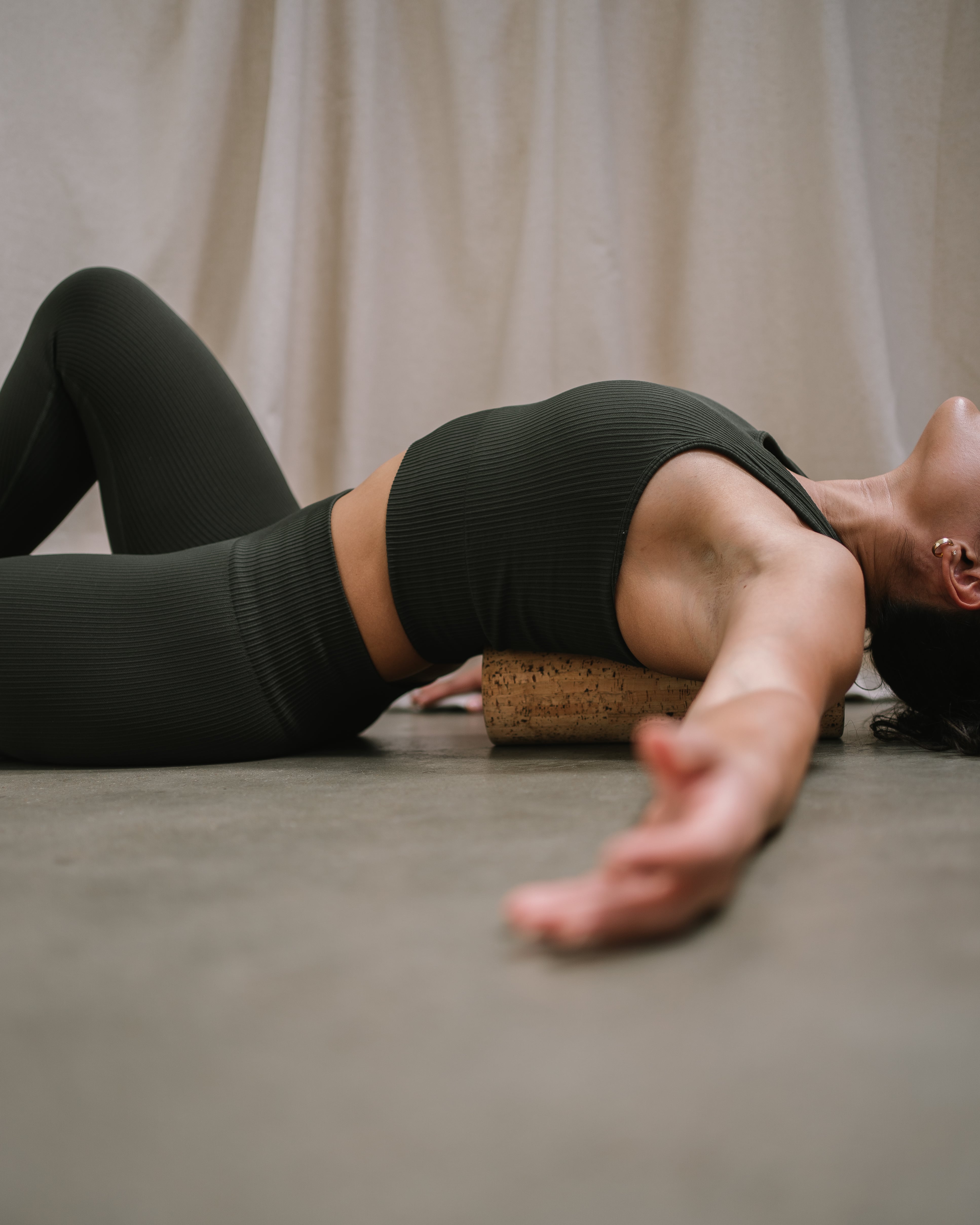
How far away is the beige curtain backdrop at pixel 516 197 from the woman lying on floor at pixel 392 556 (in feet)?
3.45

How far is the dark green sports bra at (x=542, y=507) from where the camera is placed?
97 centimetres

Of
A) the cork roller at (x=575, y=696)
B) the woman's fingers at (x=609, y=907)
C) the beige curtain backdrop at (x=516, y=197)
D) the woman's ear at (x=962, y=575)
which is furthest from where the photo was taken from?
the beige curtain backdrop at (x=516, y=197)

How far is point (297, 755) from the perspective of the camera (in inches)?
49.4

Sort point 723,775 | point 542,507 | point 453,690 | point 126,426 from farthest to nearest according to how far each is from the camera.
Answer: point 453,690 → point 126,426 → point 542,507 → point 723,775

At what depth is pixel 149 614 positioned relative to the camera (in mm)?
1143

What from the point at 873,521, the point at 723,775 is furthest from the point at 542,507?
the point at 723,775

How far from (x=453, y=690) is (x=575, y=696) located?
825 millimetres

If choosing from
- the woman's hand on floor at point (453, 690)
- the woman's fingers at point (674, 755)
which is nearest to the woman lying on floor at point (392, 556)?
the woman's fingers at point (674, 755)

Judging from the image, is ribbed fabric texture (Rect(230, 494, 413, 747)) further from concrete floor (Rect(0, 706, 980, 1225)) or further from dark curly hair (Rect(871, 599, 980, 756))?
dark curly hair (Rect(871, 599, 980, 756))

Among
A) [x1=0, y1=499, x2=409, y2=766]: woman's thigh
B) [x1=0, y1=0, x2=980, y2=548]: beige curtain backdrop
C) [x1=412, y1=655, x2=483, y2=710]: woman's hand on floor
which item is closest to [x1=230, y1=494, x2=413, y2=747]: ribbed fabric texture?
[x1=0, y1=499, x2=409, y2=766]: woman's thigh

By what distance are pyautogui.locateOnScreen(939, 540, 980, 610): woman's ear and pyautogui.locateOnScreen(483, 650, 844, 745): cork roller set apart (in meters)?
0.23

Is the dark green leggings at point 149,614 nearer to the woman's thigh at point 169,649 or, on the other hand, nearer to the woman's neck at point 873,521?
the woman's thigh at point 169,649

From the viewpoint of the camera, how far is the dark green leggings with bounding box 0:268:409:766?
113 centimetres

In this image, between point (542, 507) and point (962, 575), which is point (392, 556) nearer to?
point (542, 507)
